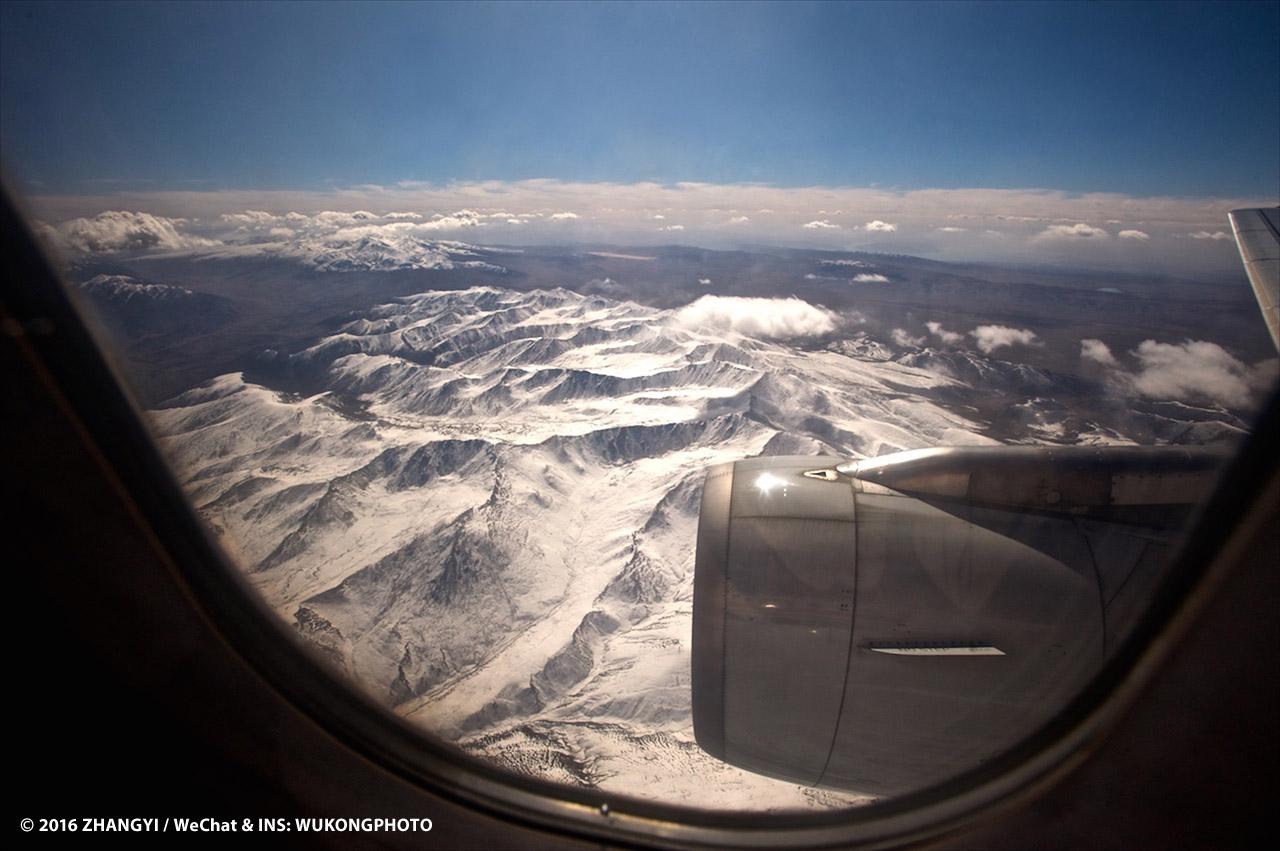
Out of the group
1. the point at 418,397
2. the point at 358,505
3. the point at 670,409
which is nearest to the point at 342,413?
the point at 418,397

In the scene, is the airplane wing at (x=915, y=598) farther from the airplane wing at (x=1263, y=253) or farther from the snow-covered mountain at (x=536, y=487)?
the airplane wing at (x=1263, y=253)

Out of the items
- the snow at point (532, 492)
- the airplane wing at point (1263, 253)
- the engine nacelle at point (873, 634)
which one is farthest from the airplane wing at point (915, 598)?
the airplane wing at point (1263, 253)

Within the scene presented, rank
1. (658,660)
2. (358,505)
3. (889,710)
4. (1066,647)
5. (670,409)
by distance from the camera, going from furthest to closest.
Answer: (670,409) < (358,505) < (658,660) < (889,710) < (1066,647)

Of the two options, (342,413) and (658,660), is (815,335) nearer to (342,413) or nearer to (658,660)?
(658,660)

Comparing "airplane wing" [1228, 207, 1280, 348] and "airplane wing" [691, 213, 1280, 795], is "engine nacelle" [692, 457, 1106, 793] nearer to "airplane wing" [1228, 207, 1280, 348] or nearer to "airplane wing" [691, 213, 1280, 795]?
"airplane wing" [691, 213, 1280, 795]

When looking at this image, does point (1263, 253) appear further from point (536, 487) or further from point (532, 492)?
point (536, 487)

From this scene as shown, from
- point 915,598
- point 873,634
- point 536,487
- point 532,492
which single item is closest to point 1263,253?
point 915,598
